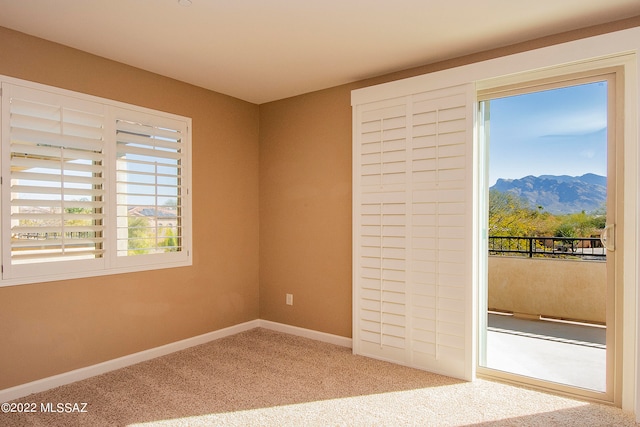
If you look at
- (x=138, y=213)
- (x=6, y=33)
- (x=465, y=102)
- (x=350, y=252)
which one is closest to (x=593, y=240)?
(x=465, y=102)

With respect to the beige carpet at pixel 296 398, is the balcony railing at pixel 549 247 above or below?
above

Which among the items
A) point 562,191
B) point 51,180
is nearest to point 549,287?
point 562,191

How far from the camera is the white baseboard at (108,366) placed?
2646 millimetres

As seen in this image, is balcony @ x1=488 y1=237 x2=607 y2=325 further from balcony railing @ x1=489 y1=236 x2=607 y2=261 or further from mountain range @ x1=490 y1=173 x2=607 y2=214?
mountain range @ x1=490 y1=173 x2=607 y2=214

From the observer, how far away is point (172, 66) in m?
3.30

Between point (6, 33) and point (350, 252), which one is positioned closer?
point (6, 33)

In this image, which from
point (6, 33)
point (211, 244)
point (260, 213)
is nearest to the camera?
point (6, 33)

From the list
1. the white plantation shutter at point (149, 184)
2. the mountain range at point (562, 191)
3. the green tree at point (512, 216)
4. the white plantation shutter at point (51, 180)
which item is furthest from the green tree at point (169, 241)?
the mountain range at point (562, 191)

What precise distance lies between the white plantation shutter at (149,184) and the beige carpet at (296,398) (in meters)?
1.01

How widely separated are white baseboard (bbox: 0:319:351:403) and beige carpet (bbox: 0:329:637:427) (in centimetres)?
6

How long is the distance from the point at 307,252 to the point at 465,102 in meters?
2.01

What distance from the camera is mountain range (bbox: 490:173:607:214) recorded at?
2.66m

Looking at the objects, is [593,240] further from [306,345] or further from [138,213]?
[138,213]

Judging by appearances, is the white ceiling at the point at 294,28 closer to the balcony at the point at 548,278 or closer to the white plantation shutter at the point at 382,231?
the white plantation shutter at the point at 382,231
